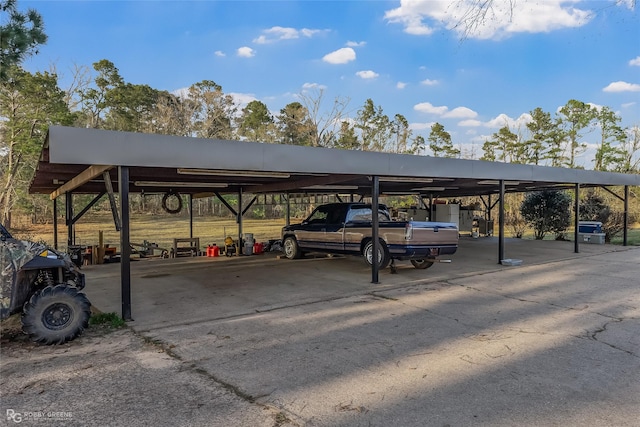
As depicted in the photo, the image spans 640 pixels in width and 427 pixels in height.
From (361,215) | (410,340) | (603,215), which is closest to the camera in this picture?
(410,340)

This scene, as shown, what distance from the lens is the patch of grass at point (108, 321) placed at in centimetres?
589

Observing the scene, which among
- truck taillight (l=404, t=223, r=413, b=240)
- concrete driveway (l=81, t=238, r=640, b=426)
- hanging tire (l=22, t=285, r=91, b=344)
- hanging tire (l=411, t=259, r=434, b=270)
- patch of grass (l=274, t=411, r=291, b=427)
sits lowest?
concrete driveway (l=81, t=238, r=640, b=426)

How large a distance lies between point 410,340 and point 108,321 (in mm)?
4327

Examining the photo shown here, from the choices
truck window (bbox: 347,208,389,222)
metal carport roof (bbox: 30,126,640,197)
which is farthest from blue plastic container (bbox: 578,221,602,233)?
truck window (bbox: 347,208,389,222)

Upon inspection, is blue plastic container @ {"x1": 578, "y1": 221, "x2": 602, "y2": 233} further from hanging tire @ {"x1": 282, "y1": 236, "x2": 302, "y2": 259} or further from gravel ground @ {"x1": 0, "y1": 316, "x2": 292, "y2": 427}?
gravel ground @ {"x1": 0, "y1": 316, "x2": 292, "y2": 427}

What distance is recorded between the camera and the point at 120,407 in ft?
11.1

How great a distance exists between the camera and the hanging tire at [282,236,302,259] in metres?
13.4

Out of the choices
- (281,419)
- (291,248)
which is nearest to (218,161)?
(281,419)

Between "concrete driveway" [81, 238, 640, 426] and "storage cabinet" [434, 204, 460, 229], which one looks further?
"storage cabinet" [434, 204, 460, 229]

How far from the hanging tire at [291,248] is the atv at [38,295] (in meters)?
8.40

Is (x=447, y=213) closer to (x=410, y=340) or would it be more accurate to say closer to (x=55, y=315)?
(x=410, y=340)

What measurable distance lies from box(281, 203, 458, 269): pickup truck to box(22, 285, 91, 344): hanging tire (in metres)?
6.66

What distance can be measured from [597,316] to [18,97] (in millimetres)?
25180

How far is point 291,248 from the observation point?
44.5ft
